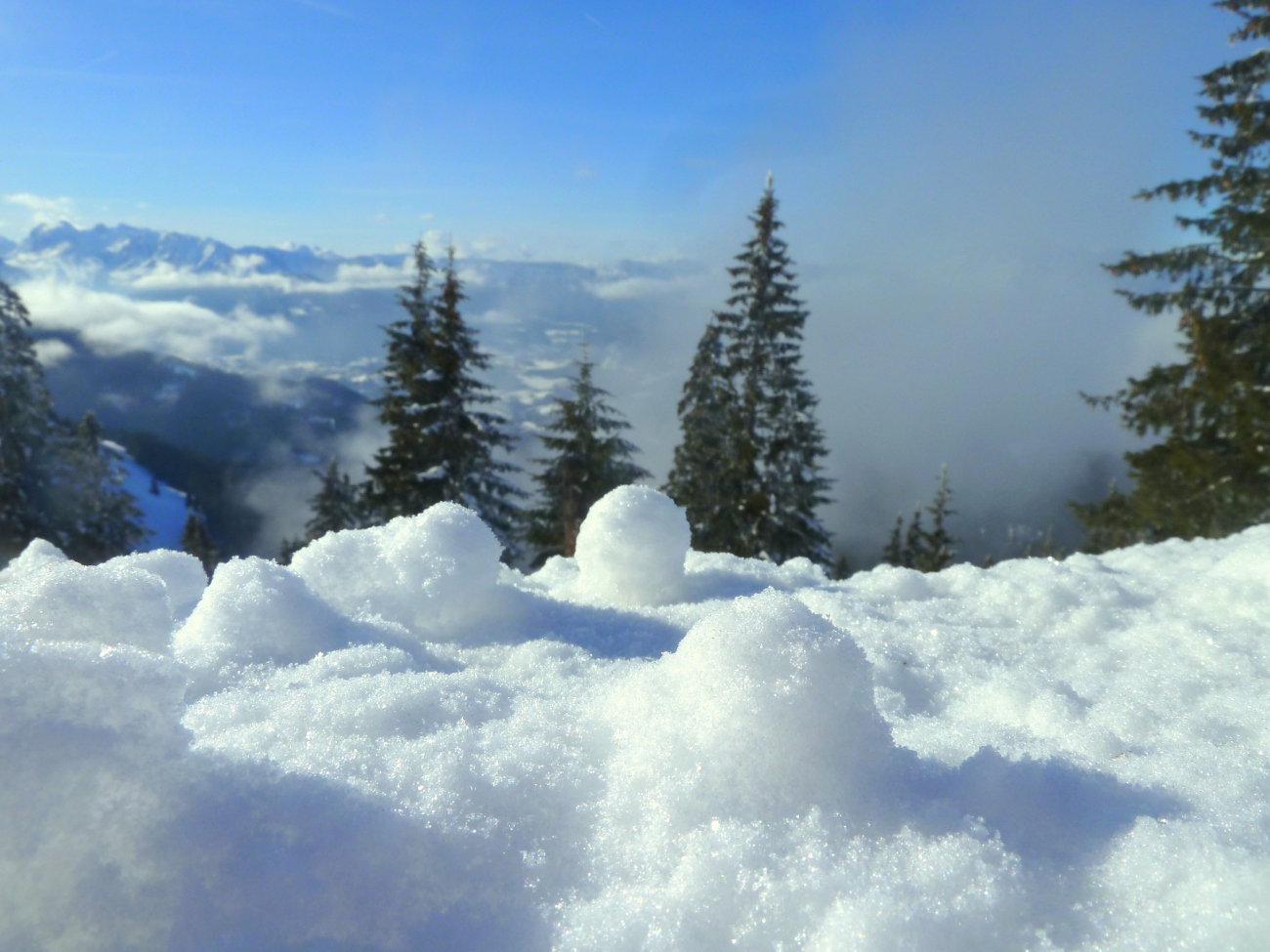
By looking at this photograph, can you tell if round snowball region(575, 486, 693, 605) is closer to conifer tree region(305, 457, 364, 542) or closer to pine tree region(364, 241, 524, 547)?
pine tree region(364, 241, 524, 547)

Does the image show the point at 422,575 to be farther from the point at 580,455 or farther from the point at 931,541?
the point at 931,541

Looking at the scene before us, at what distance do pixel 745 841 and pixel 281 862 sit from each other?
1.08 m

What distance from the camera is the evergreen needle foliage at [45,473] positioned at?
73.9 feet

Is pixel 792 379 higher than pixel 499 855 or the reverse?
higher

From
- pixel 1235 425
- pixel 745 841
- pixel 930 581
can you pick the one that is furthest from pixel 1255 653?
pixel 1235 425

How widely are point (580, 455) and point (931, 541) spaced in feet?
67.4

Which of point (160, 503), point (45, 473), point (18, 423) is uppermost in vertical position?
point (18, 423)

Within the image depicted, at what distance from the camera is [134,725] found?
1613 mm

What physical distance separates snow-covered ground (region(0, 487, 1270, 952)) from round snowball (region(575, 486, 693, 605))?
4.63 feet

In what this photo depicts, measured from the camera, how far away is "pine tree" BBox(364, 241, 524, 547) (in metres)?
19.3

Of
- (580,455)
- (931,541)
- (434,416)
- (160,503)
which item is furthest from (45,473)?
(160,503)

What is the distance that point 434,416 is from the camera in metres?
19.4

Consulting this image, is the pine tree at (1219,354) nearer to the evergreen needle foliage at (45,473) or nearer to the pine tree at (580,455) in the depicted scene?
the pine tree at (580,455)

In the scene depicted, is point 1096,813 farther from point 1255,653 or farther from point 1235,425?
point 1235,425
